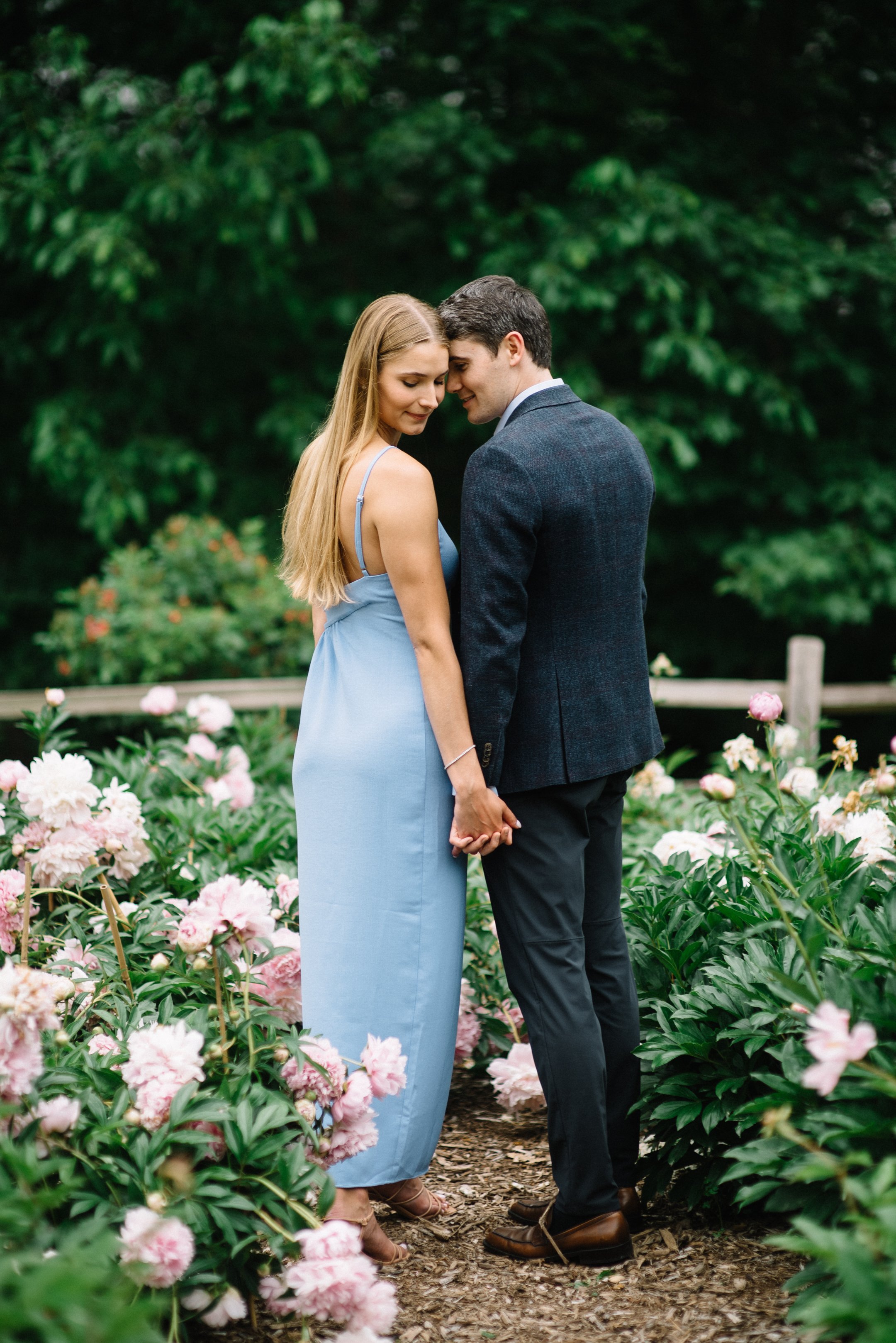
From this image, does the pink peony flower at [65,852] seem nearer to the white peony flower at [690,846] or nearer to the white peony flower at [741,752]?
the white peony flower at [690,846]

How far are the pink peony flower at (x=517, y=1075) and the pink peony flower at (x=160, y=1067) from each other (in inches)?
48.7

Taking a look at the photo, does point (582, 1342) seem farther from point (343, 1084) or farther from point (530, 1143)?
point (530, 1143)

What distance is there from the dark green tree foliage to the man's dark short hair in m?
4.63

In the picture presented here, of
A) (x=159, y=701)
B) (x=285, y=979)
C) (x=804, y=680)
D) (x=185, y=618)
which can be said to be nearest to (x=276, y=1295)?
(x=285, y=979)

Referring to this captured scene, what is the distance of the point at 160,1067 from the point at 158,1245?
0.25 m

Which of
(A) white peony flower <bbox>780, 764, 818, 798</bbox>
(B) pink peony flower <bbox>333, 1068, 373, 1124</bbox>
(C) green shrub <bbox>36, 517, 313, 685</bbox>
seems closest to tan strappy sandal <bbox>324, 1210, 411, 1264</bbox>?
(B) pink peony flower <bbox>333, 1068, 373, 1124</bbox>

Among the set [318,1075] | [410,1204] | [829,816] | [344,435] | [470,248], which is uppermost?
[470,248]

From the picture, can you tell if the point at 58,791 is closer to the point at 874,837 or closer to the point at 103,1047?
the point at 103,1047

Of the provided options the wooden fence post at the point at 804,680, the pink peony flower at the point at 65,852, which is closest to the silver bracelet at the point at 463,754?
the pink peony flower at the point at 65,852

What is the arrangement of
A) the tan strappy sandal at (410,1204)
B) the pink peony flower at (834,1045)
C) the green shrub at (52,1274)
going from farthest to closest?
the tan strappy sandal at (410,1204)
the pink peony flower at (834,1045)
the green shrub at (52,1274)

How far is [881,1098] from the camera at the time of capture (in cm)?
166

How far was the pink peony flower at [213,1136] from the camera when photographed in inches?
67.6

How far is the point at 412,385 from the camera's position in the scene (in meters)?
2.29

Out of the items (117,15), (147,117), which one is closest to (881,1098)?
(147,117)
